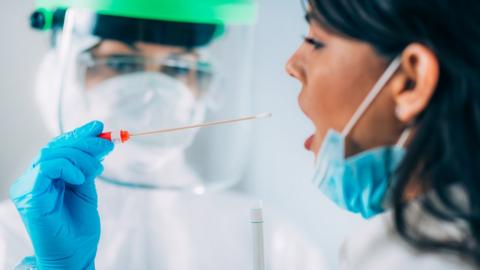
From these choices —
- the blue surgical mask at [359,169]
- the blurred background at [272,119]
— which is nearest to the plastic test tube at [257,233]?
the blue surgical mask at [359,169]

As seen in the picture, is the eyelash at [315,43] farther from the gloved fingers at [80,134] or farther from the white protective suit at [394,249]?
the gloved fingers at [80,134]

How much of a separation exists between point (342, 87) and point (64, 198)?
Answer: 613 millimetres

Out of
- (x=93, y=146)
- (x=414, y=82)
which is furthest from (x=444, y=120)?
(x=93, y=146)

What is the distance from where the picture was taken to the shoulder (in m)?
0.67

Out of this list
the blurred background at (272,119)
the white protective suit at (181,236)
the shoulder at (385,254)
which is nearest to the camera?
the shoulder at (385,254)

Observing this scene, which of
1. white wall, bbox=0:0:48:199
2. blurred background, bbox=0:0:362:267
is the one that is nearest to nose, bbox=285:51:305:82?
blurred background, bbox=0:0:362:267

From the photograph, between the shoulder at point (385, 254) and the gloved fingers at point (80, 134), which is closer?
the shoulder at point (385, 254)

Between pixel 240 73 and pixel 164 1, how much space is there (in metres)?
0.36

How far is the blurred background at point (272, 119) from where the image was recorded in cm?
152

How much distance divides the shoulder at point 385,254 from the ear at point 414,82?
0.15 metres

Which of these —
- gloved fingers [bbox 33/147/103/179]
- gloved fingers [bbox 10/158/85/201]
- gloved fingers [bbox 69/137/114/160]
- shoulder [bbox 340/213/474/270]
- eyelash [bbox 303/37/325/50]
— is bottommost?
shoulder [bbox 340/213/474/270]

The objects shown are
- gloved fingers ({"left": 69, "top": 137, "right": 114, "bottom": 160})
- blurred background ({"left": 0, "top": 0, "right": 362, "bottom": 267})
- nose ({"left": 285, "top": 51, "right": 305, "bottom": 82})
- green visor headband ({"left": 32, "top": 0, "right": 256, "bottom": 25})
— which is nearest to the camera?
nose ({"left": 285, "top": 51, "right": 305, "bottom": 82})

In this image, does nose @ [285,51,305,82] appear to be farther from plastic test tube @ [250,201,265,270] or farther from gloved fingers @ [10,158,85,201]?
gloved fingers @ [10,158,85,201]

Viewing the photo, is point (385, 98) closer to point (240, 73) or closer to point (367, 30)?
point (367, 30)
